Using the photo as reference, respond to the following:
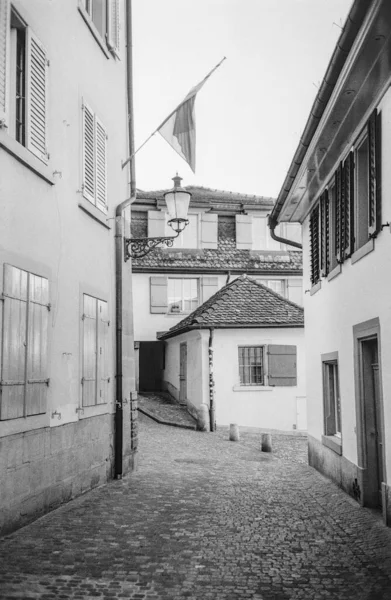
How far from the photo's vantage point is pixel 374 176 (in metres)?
7.66

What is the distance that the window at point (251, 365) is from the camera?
21.3 metres

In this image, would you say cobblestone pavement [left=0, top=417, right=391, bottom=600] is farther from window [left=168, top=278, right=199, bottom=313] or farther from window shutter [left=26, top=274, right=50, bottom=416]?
window [left=168, top=278, right=199, bottom=313]

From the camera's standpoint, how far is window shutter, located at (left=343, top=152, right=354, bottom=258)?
9055mm

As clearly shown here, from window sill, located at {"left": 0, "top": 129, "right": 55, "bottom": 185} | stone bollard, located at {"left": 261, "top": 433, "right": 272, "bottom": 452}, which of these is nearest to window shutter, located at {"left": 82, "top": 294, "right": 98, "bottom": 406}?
window sill, located at {"left": 0, "top": 129, "right": 55, "bottom": 185}

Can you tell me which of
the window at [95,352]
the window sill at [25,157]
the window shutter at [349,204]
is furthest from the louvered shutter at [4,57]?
the window shutter at [349,204]

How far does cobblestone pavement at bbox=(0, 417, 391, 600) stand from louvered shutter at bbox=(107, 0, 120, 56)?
723 cm

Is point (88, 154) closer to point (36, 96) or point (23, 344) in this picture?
point (36, 96)

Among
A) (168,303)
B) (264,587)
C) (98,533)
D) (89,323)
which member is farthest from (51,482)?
(168,303)

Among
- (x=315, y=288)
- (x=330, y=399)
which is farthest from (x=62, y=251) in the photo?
(x=330, y=399)

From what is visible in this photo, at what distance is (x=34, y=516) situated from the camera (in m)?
7.27

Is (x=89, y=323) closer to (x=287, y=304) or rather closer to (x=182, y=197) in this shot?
(x=182, y=197)

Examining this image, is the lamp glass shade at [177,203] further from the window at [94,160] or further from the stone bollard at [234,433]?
the stone bollard at [234,433]

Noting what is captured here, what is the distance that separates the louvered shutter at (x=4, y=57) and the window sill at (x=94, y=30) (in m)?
2.81

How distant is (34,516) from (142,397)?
56.7ft
